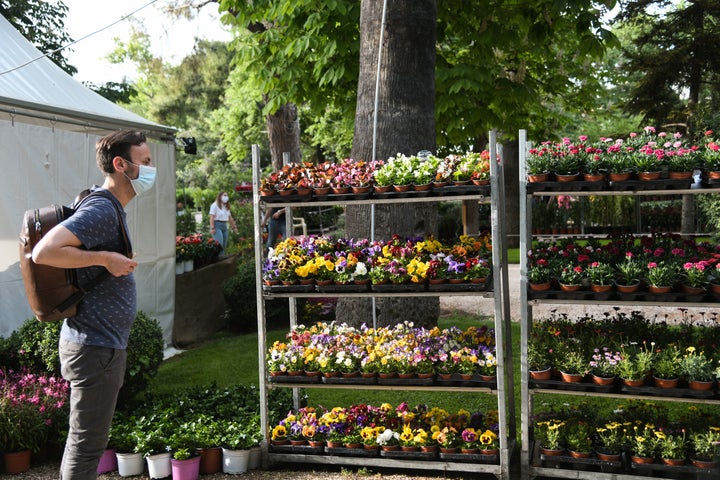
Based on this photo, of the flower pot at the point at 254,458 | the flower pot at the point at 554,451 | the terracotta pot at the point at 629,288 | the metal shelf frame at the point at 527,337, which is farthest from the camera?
the flower pot at the point at 254,458

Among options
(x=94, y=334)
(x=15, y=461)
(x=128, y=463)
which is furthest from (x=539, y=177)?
(x=15, y=461)

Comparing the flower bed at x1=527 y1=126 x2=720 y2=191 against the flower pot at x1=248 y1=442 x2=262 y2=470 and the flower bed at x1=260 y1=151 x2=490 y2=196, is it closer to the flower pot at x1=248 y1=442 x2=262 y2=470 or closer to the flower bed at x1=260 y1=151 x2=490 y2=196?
the flower bed at x1=260 y1=151 x2=490 y2=196

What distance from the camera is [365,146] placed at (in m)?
6.80

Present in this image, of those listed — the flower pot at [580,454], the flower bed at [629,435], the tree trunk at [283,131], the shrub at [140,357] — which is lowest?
the flower pot at [580,454]

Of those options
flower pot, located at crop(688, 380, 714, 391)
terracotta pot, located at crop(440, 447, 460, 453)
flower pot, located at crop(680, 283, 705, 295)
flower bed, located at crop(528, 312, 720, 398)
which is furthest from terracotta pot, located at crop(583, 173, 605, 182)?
terracotta pot, located at crop(440, 447, 460, 453)

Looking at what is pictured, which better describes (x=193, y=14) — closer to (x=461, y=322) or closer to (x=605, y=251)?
(x=461, y=322)

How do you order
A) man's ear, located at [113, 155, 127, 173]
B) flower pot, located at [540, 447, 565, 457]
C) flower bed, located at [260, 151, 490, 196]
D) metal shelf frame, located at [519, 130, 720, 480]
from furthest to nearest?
1. flower bed, located at [260, 151, 490, 196]
2. flower pot, located at [540, 447, 565, 457]
3. metal shelf frame, located at [519, 130, 720, 480]
4. man's ear, located at [113, 155, 127, 173]

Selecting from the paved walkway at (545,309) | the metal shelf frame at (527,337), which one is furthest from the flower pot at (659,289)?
the paved walkway at (545,309)

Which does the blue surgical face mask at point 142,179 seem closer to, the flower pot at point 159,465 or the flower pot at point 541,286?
the flower pot at point 159,465

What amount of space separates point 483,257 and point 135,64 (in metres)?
50.6

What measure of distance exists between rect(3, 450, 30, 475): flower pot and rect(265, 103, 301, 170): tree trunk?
884cm

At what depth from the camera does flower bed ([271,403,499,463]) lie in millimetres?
4734

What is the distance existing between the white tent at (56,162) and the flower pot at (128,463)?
2.41 m

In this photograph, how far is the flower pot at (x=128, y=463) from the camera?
502 centimetres
